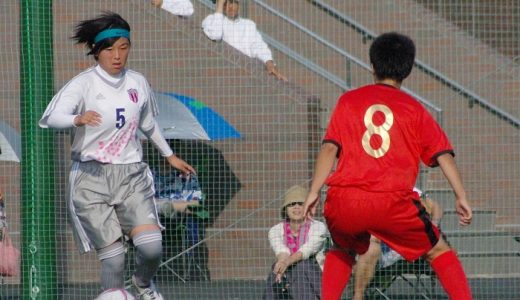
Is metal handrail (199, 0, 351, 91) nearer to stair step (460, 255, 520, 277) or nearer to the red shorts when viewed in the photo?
stair step (460, 255, 520, 277)

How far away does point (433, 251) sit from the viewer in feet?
22.8

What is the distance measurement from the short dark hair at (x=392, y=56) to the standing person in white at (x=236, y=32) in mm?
3931

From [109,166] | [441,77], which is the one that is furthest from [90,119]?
[441,77]

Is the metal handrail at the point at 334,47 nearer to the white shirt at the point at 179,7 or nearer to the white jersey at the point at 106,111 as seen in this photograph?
the white shirt at the point at 179,7

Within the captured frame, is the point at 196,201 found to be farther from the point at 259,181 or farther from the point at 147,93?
the point at 147,93

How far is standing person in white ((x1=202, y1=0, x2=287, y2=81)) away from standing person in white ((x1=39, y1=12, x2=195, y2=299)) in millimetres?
3244

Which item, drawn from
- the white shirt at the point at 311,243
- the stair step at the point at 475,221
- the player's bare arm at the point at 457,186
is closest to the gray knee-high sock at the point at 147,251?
the player's bare arm at the point at 457,186

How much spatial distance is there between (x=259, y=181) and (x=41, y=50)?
229 centimetres

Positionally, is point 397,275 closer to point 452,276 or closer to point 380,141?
point 452,276

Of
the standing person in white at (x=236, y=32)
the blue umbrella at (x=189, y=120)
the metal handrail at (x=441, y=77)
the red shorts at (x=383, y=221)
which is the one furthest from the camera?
the standing person in white at (x=236, y=32)

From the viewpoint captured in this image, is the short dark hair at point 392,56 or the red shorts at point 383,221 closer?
the red shorts at point 383,221

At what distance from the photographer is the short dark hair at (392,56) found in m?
6.92

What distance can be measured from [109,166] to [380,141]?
1.81 meters

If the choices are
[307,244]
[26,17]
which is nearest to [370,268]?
[307,244]
